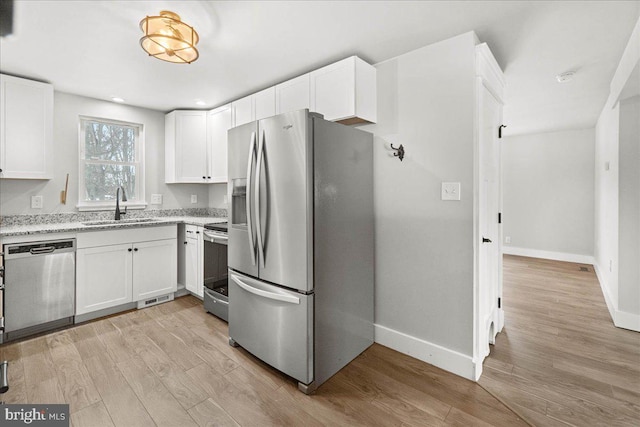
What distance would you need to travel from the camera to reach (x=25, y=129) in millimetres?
2867

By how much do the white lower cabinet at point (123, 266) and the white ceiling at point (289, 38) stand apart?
161 centimetres

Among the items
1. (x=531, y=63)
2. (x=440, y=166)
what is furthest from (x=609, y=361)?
(x=531, y=63)

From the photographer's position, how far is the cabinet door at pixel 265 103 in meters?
3.01

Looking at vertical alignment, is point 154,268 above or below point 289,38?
below

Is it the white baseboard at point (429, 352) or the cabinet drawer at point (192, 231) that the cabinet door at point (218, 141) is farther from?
the white baseboard at point (429, 352)

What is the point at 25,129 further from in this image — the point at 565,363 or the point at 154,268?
the point at 565,363

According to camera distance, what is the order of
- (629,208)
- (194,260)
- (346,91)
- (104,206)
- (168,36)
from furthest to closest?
(104,206) < (194,260) < (629,208) < (346,91) < (168,36)

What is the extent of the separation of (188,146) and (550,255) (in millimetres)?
6640

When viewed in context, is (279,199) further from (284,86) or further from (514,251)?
(514,251)

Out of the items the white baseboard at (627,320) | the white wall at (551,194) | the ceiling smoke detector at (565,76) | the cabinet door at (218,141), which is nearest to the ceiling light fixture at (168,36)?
the cabinet door at (218,141)

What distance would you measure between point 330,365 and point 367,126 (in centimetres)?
196

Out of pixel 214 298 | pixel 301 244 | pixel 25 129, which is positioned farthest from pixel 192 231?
pixel 301 244

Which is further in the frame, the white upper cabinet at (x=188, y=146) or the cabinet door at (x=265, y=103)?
the white upper cabinet at (x=188, y=146)

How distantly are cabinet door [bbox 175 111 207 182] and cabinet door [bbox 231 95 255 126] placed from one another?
684 millimetres
